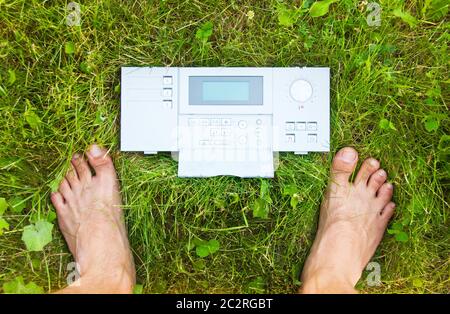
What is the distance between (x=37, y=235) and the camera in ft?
4.01

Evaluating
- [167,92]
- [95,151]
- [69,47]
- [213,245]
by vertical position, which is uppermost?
[69,47]

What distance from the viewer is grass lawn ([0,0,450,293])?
124 centimetres

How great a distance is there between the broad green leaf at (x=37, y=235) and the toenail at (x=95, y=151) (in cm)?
19

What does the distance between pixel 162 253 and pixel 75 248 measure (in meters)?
0.21

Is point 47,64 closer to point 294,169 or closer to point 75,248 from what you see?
point 75,248

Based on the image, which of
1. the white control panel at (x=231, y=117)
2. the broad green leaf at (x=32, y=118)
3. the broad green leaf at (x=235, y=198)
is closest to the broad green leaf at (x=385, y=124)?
the white control panel at (x=231, y=117)

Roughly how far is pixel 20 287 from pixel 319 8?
3.02 feet

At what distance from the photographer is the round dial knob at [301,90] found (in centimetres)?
120

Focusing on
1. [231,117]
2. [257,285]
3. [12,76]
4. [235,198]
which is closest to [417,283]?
[257,285]

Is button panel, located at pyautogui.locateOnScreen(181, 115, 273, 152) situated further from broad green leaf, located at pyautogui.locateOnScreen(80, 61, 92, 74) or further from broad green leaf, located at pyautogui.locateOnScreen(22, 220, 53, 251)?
broad green leaf, located at pyautogui.locateOnScreen(22, 220, 53, 251)

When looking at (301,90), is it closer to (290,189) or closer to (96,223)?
(290,189)

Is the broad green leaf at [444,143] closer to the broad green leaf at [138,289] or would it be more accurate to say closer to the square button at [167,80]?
the square button at [167,80]

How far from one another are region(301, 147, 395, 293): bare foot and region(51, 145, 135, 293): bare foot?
0.44 meters

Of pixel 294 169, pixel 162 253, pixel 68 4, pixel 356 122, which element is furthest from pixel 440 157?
pixel 68 4
